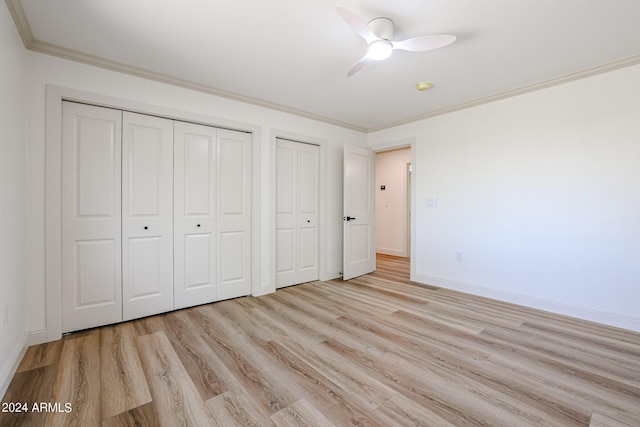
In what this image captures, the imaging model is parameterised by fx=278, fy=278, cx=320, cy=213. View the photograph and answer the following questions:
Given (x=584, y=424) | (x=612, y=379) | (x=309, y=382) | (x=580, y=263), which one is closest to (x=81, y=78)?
(x=309, y=382)

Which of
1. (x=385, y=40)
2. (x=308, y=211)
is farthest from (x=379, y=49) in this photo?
(x=308, y=211)

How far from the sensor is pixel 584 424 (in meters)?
1.41

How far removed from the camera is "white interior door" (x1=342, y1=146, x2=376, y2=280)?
166 inches

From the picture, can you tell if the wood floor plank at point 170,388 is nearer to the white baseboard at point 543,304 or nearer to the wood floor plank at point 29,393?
the wood floor plank at point 29,393

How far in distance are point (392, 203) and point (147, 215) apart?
5228 mm

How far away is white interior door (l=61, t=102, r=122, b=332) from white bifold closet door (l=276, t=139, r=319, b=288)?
5.83ft

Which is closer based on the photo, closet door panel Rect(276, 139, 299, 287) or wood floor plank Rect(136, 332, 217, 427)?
wood floor plank Rect(136, 332, 217, 427)

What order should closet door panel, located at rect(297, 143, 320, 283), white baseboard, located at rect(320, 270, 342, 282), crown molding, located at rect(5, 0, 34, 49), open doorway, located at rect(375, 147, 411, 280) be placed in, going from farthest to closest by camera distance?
open doorway, located at rect(375, 147, 411, 280) → white baseboard, located at rect(320, 270, 342, 282) → closet door panel, located at rect(297, 143, 320, 283) → crown molding, located at rect(5, 0, 34, 49)

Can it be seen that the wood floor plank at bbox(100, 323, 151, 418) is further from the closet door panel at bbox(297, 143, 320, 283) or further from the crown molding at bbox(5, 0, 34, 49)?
the crown molding at bbox(5, 0, 34, 49)

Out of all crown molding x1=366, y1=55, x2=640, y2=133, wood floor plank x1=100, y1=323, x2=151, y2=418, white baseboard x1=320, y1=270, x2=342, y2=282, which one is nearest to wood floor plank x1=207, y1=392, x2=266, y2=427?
wood floor plank x1=100, y1=323, x2=151, y2=418

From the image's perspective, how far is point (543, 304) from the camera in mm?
3006

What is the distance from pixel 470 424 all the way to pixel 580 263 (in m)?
2.38

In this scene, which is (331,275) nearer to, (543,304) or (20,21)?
(543,304)

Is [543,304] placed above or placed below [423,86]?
below
